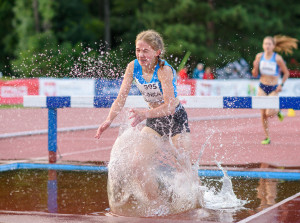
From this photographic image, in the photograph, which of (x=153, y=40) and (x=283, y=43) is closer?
(x=153, y=40)

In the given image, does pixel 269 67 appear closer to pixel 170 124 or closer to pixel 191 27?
pixel 170 124

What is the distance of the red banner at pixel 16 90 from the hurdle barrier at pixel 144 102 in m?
16.7

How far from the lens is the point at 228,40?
49.1m

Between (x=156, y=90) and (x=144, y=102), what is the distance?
2719 mm

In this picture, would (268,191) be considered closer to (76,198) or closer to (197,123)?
(76,198)

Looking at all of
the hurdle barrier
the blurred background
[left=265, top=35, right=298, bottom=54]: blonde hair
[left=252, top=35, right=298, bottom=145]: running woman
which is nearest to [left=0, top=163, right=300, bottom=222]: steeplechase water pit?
the hurdle barrier

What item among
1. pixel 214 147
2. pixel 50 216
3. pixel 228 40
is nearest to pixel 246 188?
pixel 50 216

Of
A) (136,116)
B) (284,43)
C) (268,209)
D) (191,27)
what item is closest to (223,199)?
(268,209)

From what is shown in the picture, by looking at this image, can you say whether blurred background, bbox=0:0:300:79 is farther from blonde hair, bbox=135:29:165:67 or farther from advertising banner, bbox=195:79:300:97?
blonde hair, bbox=135:29:165:67

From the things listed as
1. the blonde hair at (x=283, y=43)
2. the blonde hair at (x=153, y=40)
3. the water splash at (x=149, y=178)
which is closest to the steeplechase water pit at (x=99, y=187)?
the water splash at (x=149, y=178)

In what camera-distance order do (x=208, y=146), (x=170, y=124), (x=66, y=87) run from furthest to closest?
(x=66, y=87), (x=208, y=146), (x=170, y=124)

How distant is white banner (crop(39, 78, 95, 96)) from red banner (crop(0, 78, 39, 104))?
1.21 ft

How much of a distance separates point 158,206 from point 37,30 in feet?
146

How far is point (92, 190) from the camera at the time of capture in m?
6.92
